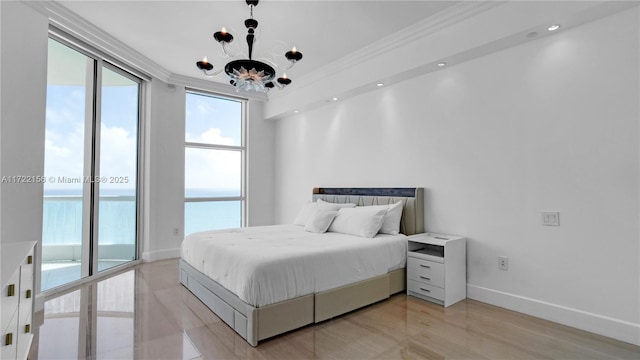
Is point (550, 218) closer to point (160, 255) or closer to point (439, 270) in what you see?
point (439, 270)

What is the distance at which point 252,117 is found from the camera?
19.6 feet

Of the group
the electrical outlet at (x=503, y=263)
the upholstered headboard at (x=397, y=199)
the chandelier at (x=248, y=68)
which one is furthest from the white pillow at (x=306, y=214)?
the electrical outlet at (x=503, y=263)

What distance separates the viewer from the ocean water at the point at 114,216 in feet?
11.3

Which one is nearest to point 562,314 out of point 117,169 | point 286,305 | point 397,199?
point 397,199

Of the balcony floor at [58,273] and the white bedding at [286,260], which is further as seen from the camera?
the balcony floor at [58,273]

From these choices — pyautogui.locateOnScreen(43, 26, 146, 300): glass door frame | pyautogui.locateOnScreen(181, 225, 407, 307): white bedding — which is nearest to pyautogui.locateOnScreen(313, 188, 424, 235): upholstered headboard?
pyautogui.locateOnScreen(181, 225, 407, 307): white bedding

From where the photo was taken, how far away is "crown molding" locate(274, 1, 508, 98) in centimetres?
292

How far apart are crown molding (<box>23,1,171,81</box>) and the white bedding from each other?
8.28ft

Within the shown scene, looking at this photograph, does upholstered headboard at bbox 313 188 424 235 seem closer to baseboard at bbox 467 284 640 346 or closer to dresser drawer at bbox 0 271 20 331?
baseboard at bbox 467 284 640 346

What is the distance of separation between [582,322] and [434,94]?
2.54 m

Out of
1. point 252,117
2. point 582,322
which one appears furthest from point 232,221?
point 582,322

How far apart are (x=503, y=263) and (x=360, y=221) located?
4.85 feet

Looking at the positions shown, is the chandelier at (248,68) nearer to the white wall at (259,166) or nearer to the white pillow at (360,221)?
the white pillow at (360,221)

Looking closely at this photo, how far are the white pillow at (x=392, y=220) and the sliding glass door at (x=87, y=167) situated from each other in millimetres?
3649
